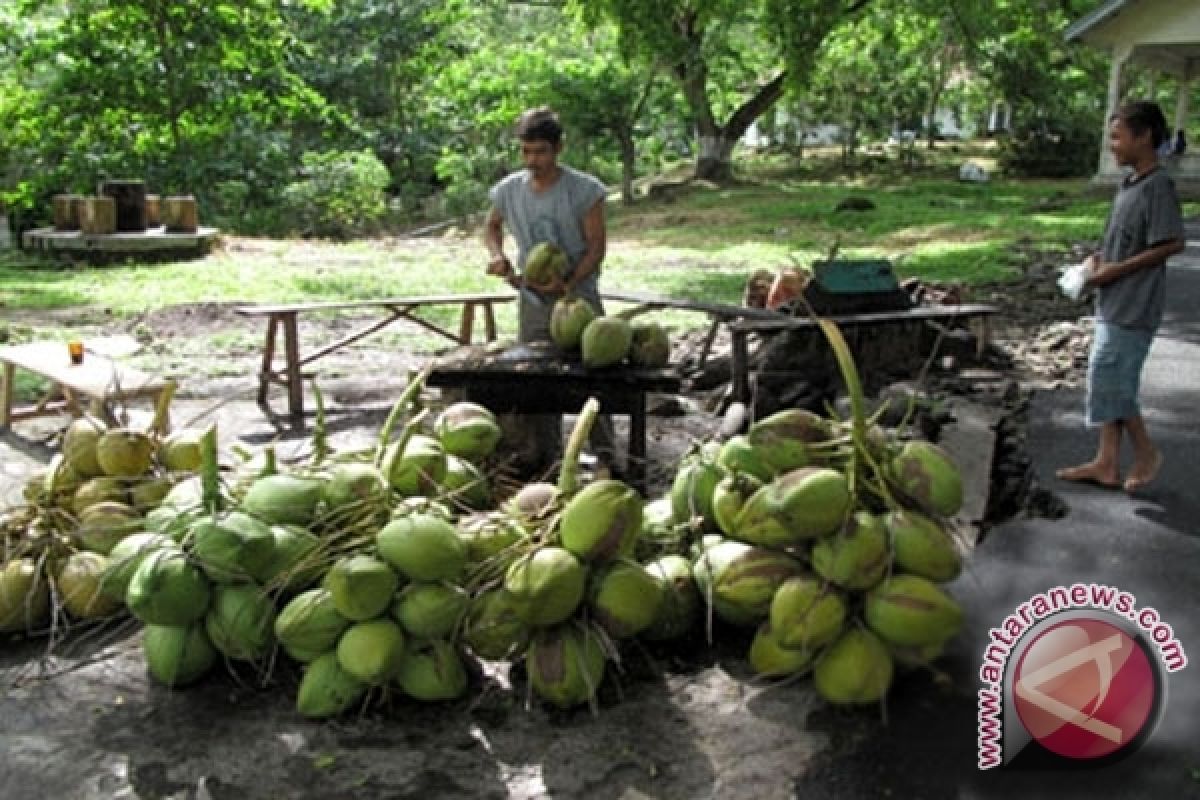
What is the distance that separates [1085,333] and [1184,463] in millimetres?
3701

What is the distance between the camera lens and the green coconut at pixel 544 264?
5.63 metres

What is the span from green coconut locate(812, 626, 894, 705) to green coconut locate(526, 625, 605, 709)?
675 mm

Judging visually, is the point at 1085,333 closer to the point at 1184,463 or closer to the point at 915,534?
the point at 1184,463

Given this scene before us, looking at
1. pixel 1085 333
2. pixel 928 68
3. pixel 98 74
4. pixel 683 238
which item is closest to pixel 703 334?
pixel 1085 333

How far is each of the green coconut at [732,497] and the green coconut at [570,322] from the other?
6.23ft

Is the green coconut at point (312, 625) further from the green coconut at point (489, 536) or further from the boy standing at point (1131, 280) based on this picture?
the boy standing at point (1131, 280)

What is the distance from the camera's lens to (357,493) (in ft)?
11.6

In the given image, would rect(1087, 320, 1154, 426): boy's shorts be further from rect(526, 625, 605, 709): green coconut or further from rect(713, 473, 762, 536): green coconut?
rect(526, 625, 605, 709): green coconut

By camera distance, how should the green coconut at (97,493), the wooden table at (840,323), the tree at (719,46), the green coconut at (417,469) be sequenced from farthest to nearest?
the tree at (719,46)
the wooden table at (840,323)
the green coconut at (97,493)
the green coconut at (417,469)

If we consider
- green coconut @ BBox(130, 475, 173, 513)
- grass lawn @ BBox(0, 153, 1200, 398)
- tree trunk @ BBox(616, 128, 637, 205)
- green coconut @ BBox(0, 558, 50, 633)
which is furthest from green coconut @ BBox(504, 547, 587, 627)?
Result: tree trunk @ BBox(616, 128, 637, 205)

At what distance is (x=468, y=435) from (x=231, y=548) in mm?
1087

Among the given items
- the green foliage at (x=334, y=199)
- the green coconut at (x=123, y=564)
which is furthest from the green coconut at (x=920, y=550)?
the green foliage at (x=334, y=199)

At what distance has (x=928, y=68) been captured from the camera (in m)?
32.4

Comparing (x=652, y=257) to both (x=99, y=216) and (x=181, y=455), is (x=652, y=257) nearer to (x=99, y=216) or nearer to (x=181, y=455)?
(x=99, y=216)
